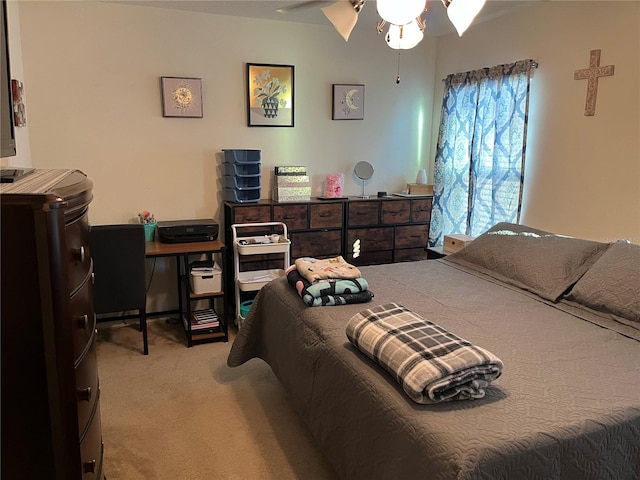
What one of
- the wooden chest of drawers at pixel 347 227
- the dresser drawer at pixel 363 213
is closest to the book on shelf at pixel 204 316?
the wooden chest of drawers at pixel 347 227

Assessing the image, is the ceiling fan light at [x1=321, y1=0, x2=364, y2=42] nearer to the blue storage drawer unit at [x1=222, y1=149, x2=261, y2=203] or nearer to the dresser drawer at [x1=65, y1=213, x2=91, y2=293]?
the dresser drawer at [x1=65, y1=213, x2=91, y2=293]

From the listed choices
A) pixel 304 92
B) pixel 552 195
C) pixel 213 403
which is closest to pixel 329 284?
pixel 213 403

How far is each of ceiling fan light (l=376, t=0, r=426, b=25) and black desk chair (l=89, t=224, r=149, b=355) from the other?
2.05 metres

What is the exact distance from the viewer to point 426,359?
154 cm

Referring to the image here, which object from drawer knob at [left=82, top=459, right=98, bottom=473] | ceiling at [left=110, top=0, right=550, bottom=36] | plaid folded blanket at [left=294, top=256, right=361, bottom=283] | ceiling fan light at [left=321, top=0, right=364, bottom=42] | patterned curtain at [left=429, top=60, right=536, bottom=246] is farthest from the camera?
patterned curtain at [left=429, top=60, right=536, bottom=246]

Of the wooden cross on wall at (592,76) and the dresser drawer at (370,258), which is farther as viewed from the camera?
the dresser drawer at (370,258)

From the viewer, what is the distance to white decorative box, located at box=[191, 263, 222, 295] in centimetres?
343

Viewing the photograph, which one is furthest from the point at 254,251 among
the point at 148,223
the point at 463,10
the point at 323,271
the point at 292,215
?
the point at 463,10

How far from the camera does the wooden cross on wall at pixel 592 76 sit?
2888mm

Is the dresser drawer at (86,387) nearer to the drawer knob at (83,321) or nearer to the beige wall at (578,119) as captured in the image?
the drawer knob at (83,321)

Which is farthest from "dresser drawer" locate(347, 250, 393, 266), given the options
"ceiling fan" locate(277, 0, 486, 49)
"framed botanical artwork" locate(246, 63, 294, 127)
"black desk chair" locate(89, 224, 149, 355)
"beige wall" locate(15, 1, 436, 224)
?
"ceiling fan" locate(277, 0, 486, 49)

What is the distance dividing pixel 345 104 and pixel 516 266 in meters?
2.12

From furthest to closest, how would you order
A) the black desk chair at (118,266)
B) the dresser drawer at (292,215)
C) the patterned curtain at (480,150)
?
the dresser drawer at (292,215) → the patterned curtain at (480,150) → the black desk chair at (118,266)

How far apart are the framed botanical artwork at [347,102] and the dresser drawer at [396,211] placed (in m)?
0.83
